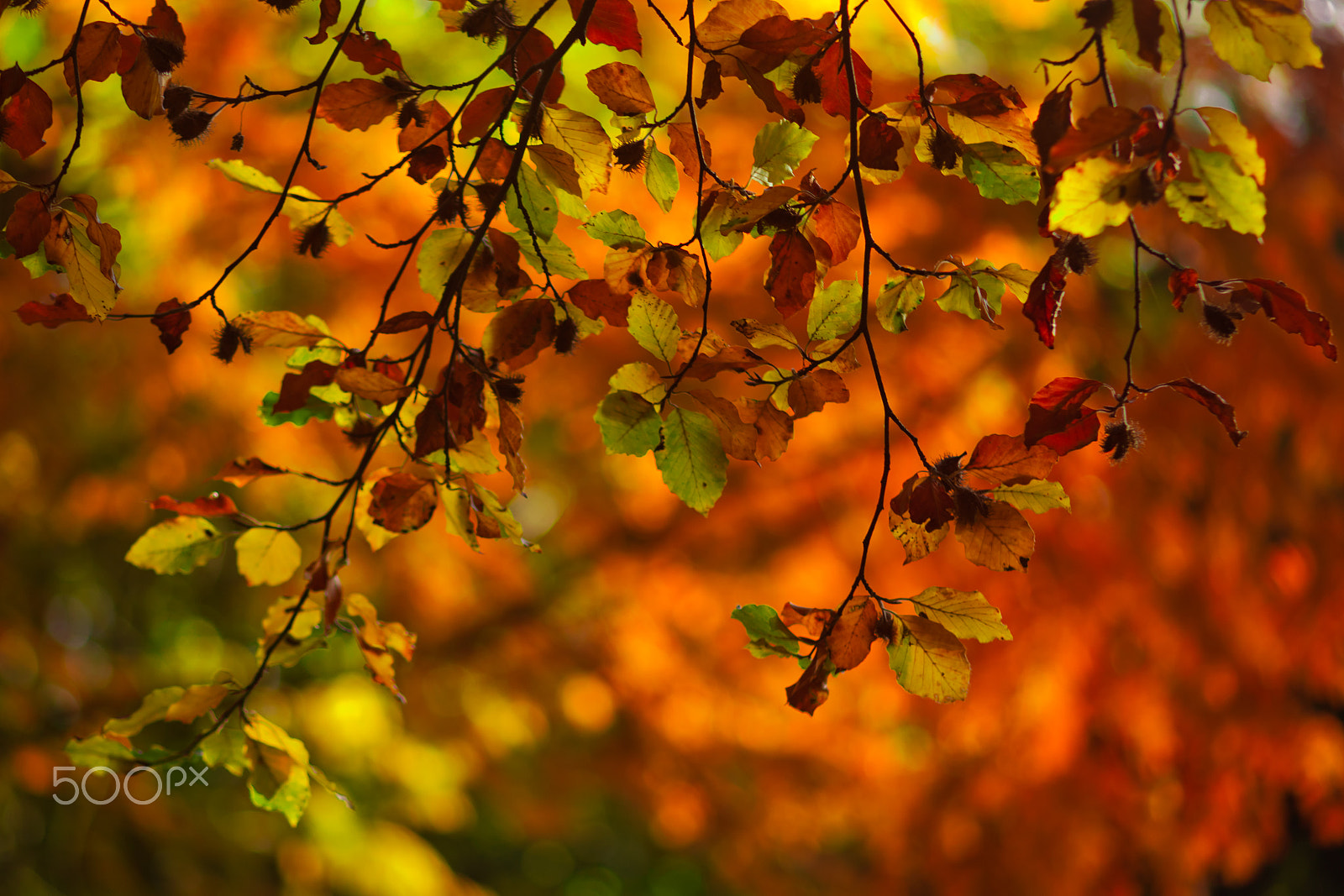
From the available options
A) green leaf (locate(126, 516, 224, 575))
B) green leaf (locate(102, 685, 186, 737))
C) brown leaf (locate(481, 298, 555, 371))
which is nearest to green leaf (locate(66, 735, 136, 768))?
green leaf (locate(102, 685, 186, 737))

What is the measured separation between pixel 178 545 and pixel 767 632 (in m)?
0.39

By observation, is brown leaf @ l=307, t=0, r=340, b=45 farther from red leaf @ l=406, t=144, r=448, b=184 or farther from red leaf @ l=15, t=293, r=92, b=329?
red leaf @ l=15, t=293, r=92, b=329

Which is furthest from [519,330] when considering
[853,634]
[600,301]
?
[853,634]

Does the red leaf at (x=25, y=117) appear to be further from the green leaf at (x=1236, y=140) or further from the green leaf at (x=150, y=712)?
the green leaf at (x=1236, y=140)

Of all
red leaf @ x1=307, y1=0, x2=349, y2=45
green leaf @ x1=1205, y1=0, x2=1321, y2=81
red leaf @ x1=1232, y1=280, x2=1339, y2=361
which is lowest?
red leaf @ x1=1232, y1=280, x2=1339, y2=361

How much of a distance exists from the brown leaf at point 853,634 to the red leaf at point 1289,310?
0.26 metres

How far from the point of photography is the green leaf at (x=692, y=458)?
1.67 feet

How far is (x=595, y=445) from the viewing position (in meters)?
2.64

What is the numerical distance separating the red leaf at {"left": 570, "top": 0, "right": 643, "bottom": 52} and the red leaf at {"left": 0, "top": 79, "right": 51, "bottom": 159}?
354mm

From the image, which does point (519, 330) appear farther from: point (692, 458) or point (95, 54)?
point (95, 54)

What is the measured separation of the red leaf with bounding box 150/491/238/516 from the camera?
61 cm

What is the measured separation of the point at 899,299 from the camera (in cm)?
59

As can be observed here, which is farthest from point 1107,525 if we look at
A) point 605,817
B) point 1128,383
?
point 605,817

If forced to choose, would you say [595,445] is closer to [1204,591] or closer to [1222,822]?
[1204,591]
